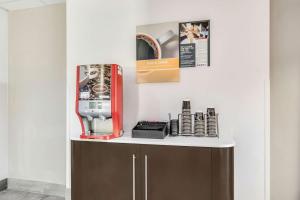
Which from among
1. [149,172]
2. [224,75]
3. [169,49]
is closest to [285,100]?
[224,75]

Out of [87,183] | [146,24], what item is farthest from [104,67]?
[87,183]

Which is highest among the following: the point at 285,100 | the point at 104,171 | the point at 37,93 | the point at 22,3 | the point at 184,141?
the point at 22,3

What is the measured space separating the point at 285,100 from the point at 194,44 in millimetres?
1006

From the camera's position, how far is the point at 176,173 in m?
1.69

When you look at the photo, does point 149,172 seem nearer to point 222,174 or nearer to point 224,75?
point 222,174

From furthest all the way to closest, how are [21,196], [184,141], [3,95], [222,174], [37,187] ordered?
[3,95], [37,187], [21,196], [184,141], [222,174]

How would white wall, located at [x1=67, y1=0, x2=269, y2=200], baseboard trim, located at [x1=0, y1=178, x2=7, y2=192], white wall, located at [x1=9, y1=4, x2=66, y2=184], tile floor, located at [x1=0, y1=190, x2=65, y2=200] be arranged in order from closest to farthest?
white wall, located at [x1=67, y1=0, x2=269, y2=200] < tile floor, located at [x1=0, y1=190, x2=65, y2=200] < white wall, located at [x1=9, y1=4, x2=66, y2=184] < baseboard trim, located at [x1=0, y1=178, x2=7, y2=192]

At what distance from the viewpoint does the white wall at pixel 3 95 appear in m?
3.17

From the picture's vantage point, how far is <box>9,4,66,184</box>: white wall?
3023 millimetres

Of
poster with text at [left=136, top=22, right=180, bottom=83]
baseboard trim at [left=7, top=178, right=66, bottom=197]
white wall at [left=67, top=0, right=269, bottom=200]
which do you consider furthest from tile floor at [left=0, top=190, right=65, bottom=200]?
poster with text at [left=136, top=22, right=180, bottom=83]

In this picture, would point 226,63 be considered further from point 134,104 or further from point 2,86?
point 2,86

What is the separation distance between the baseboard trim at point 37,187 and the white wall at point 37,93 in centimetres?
6

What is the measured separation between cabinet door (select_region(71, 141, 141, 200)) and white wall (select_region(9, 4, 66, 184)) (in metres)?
1.21

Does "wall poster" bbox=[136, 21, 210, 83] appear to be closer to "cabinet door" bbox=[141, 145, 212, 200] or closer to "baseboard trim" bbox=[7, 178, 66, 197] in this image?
"cabinet door" bbox=[141, 145, 212, 200]
